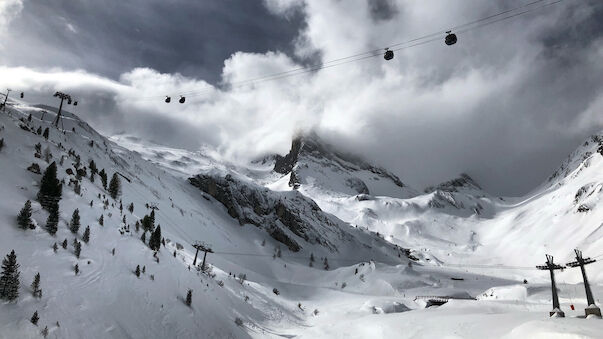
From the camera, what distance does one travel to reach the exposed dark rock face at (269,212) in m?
105

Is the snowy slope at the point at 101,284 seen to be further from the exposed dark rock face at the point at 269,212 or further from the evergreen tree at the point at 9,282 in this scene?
the exposed dark rock face at the point at 269,212

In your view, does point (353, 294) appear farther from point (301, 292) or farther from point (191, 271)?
point (191, 271)

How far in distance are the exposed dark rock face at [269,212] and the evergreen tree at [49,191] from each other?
77449mm

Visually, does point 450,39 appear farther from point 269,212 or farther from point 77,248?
point 269,212

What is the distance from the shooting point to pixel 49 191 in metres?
25.1

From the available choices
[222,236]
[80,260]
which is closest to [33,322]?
[80,260]

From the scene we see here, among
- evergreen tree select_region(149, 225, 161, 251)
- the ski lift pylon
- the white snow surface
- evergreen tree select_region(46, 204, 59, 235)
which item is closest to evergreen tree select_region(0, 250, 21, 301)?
the white snow surface

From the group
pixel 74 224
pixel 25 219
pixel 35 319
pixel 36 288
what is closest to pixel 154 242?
pixel 74 224

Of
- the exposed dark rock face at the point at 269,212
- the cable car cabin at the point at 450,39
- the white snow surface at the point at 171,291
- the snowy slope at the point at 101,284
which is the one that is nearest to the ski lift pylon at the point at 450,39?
the cable car cabin at the point at 450,39

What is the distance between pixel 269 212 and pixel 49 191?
8919 centimetres

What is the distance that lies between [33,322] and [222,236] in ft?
220

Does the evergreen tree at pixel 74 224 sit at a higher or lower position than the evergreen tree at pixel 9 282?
higher

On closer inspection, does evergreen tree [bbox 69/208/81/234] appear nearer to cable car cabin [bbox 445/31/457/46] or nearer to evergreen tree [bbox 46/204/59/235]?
evergreen tree [bbox 46/204/59/235]

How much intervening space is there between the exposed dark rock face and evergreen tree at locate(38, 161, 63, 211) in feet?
254
